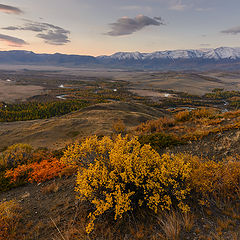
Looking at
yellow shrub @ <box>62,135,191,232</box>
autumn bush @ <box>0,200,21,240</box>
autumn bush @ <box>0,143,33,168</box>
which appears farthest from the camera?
autumn bush @ <box>0,143,33,168</box>

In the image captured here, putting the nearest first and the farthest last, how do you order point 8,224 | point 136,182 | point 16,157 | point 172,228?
point 172,228, point 136,182, point 8,224, point 16,157

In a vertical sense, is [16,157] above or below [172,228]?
below

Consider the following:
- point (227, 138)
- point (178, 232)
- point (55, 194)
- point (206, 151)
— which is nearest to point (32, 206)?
point (55, 194)

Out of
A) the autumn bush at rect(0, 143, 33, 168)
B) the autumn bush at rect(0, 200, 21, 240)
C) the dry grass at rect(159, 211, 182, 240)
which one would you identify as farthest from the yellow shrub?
the autumn bush at rect(0, 143, 33, 168)

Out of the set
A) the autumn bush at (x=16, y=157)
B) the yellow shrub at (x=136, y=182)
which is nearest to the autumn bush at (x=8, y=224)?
the yellow shrub at (x=136, y=182)

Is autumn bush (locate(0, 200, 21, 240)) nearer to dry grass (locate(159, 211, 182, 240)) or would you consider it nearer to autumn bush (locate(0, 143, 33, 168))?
dry grass (locate(159, 211, 182, 240))

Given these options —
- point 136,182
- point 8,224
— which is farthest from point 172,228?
point 8,224

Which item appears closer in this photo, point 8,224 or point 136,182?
point 136,182

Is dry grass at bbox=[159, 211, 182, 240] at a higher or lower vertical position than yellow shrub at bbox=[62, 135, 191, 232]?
lower

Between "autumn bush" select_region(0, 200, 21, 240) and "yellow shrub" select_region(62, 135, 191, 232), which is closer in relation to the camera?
"yellow shrub" select_region(62, 135, 191, 232)

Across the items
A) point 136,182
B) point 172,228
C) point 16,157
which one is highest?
point 136,182

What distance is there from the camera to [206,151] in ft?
30.1

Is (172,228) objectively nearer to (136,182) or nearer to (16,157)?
(136,182)

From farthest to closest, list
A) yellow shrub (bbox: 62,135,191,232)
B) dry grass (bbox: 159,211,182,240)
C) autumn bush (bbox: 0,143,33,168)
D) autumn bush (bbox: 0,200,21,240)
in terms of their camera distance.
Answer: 1. autumn bush (bbox: 0,143,33,168)
2. autumn bush (bbox: 0,200,21,240)
3. yellow shrub (bbox: 62,135,191,232)
4. dry grass (bbox: 159,211,182,240)
